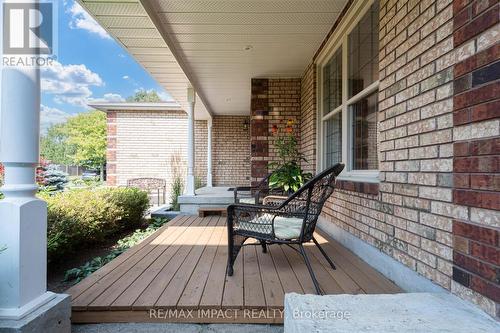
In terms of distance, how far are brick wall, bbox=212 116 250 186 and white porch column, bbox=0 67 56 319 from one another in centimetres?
810

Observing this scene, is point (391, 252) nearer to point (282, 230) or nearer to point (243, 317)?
point (282, 230)

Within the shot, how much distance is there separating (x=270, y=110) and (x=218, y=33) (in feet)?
6.10

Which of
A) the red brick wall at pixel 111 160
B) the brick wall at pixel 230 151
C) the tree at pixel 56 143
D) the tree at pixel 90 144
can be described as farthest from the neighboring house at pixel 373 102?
the tree at pixel 56 143

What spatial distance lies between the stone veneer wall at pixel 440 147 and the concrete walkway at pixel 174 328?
38.4 inches

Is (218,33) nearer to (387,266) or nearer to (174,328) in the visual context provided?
(387,266)

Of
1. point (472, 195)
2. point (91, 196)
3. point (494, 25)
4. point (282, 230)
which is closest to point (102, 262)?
point (91, 196)

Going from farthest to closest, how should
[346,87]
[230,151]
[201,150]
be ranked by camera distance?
1. [201,150]
2. [230,151]
3. [346,87]

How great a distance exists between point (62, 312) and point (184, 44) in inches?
125

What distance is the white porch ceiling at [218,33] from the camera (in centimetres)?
291

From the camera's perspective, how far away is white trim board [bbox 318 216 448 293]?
176 cm

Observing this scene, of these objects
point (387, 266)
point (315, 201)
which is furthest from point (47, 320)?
point (387, 266)

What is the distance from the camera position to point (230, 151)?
32.0ft

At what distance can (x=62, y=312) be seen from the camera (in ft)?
5.20

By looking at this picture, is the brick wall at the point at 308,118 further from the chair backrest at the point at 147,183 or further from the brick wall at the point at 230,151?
the chair backrest at the point at 147,183
